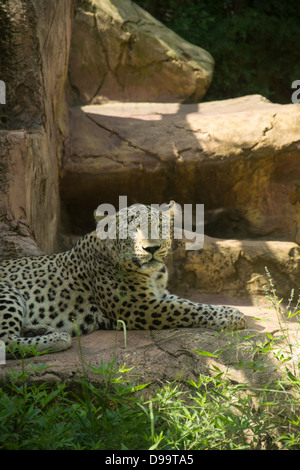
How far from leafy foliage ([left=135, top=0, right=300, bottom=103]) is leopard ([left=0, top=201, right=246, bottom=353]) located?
27.2ft

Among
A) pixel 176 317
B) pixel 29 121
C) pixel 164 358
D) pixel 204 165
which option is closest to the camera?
pixel 164 358

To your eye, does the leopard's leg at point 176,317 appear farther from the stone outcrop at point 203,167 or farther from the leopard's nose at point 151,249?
the stone outcrop at point 203,167

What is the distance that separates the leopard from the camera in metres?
5.34

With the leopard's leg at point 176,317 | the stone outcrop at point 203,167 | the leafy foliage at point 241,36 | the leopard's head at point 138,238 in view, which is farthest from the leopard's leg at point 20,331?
the leafy foliage at point 241,36

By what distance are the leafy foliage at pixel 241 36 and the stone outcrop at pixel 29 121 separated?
18.6 ft

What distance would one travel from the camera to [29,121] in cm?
707

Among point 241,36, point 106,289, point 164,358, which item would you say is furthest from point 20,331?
point 241,36

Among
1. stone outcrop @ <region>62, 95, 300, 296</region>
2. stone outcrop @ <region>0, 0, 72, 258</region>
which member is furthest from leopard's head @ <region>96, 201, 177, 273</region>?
stone outcrop @ <region>62, 95, 300, 296</region>

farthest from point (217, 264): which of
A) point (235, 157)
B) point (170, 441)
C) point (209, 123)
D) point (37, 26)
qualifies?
point (170, 441)

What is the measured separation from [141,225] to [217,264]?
3.01 metres

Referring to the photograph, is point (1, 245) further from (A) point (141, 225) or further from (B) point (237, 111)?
(B) point (237, 111)

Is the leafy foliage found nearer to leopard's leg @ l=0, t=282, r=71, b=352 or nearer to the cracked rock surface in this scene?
the cracked rock surface

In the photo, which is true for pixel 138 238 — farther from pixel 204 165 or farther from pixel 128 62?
pixel 128 62

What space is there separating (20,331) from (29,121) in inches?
113
